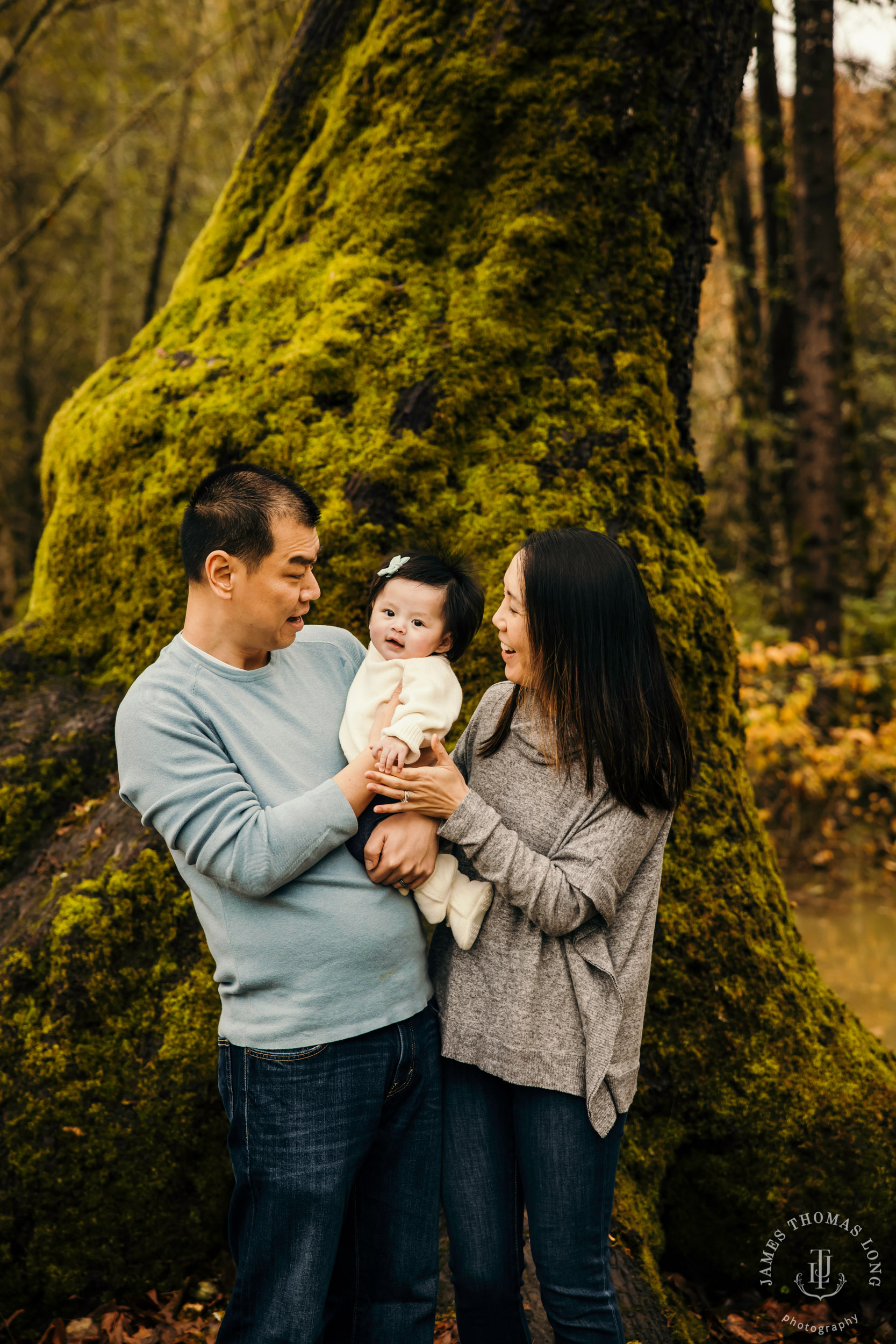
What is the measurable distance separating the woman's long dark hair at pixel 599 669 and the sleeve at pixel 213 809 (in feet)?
1.75

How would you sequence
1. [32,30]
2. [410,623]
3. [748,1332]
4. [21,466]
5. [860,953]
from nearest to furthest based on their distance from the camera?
[410,623] → [748,1332] → [860,953] → [32,30] → [21,466]

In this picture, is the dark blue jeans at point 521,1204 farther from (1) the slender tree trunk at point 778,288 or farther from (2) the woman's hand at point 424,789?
(1) the slender tree trunk at point 778,288

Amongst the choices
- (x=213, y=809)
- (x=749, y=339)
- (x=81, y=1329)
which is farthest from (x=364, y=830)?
(x=749, y=339)

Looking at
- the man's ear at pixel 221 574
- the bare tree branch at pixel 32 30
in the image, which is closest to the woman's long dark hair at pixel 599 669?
the man's ear at pixel 221 574

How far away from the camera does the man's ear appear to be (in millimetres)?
1925

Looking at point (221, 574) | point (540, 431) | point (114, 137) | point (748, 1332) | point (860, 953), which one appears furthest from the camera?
point (114, 137)

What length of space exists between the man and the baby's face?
0.21 meters

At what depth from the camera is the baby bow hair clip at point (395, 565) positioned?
2152mm

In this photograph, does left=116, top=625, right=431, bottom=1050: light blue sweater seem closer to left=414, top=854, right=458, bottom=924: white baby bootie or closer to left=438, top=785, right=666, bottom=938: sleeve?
left=414, top=854, right=458, bottom=924: white baby bootie

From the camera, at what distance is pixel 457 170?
312cm

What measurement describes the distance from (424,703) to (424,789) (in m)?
0.20

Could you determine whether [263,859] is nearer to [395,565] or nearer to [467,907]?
[467,907]

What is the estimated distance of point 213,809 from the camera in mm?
1720

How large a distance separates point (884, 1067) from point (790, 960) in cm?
54
